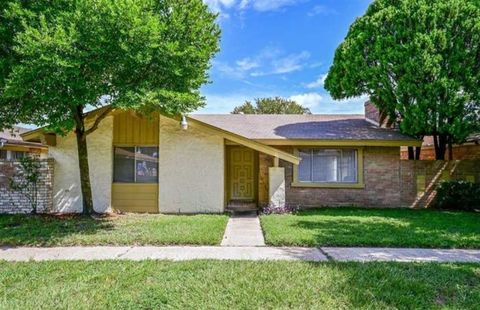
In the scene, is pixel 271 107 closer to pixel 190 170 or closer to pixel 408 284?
pixel 190 170

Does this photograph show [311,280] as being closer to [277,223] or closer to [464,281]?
[464,281]

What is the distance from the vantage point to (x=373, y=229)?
8273mm

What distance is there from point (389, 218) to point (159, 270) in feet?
24.8

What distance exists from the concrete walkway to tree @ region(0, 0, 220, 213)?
3.61m

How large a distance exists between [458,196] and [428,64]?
5.00m

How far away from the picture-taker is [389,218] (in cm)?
1009

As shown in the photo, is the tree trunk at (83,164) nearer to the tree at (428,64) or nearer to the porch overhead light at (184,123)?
the porch overhead light at (184,123)

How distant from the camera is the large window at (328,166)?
12845 millimetres

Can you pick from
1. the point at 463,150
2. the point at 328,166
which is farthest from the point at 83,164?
the point at 463,150

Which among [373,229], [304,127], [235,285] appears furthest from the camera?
[304,127]

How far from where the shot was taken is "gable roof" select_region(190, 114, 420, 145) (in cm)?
1266

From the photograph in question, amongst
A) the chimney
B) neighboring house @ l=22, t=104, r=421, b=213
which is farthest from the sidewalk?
the chimney

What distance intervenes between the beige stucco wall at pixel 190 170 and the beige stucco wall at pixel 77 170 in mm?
1808

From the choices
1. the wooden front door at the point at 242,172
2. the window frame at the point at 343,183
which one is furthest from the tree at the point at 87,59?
the window frame at the point at 343,183
